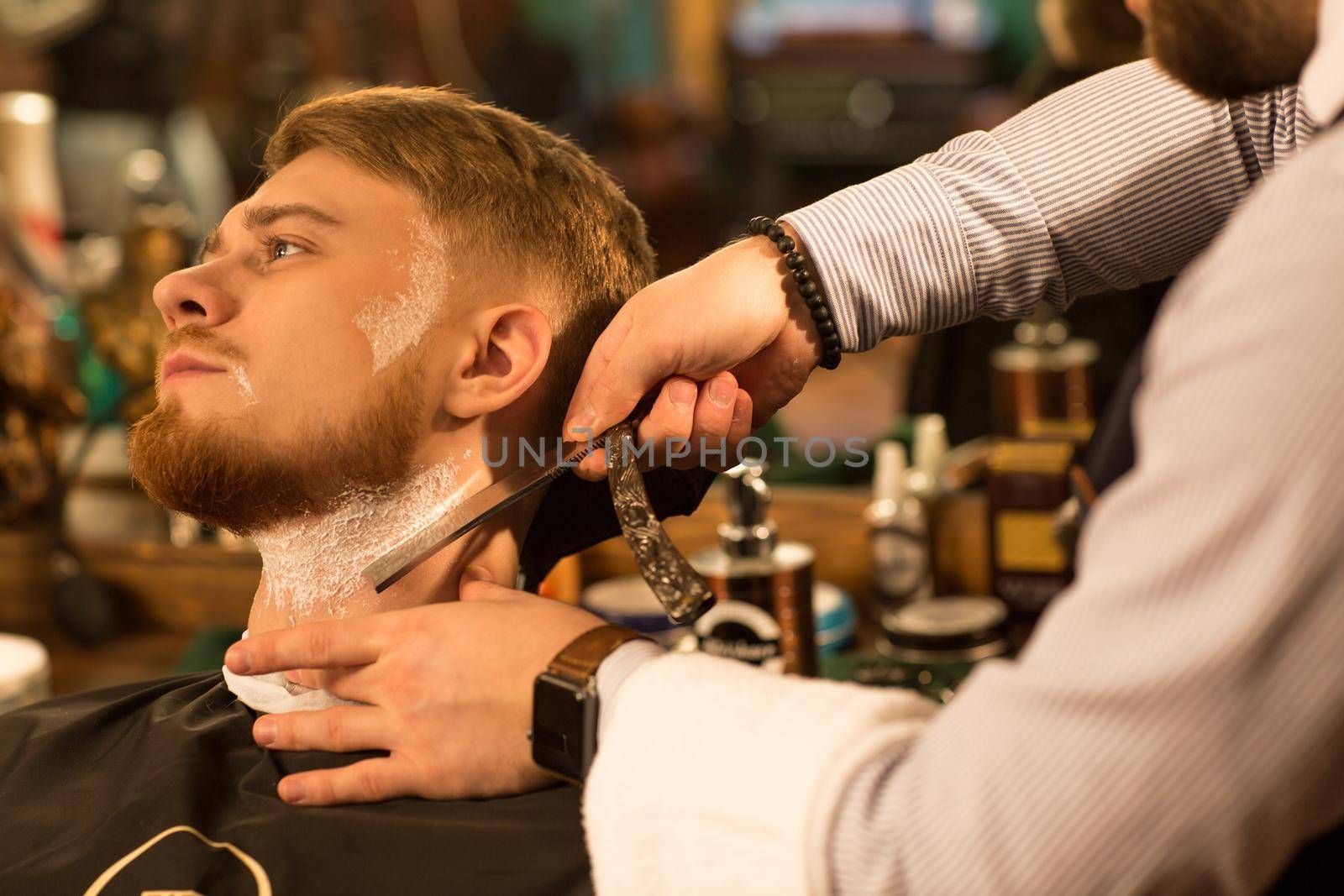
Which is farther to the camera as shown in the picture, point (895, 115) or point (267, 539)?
point (895, 115)

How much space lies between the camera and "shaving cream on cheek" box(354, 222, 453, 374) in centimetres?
129

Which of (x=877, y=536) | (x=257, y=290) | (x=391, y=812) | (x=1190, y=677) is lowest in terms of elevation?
(x=877, y=536)

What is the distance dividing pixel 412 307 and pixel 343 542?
0.24 metres

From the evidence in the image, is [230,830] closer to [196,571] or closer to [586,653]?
[586,653]

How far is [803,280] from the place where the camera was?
1.34m

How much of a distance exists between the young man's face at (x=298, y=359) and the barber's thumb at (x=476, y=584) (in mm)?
118

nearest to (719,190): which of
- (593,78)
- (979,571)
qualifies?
(593,78)

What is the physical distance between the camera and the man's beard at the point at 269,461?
125 cm

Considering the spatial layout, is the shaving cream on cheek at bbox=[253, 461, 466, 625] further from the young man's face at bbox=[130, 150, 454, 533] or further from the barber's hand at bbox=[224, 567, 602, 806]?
the barber's hand at bbox=[224, 567, 602, 806]

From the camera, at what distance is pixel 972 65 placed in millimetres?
6805

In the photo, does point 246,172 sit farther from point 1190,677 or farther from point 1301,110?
point 1190,677

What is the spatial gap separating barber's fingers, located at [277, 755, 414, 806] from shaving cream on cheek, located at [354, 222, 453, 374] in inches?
15.3

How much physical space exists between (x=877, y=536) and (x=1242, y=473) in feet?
4.44

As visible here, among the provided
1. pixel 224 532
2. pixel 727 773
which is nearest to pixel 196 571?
pixel 224 532
